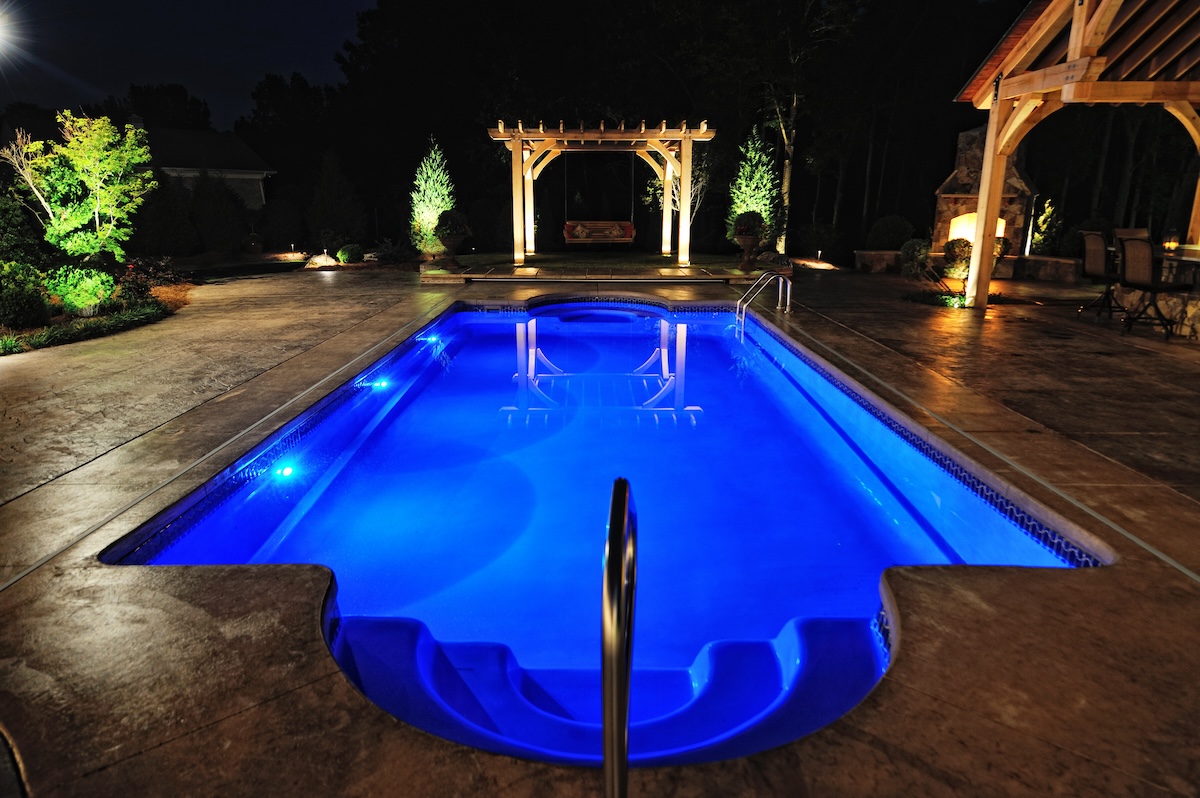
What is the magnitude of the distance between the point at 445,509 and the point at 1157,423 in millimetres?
5162

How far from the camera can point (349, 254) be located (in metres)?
18.2

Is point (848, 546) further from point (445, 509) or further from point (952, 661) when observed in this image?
point (445, 509)

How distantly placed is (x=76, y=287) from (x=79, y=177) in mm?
1685

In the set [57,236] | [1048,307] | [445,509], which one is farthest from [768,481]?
[57,236]

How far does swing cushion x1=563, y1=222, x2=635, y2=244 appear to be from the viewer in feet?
64.7

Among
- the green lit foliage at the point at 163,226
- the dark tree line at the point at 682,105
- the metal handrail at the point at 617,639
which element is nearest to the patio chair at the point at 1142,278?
the metal handrail at the point at 617,639

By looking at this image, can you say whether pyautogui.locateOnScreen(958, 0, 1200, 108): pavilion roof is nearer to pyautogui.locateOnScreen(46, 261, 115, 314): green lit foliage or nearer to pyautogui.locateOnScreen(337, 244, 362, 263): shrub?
pyautogui.locateOnScreen(46, 261, 115, 314): green lit foliage

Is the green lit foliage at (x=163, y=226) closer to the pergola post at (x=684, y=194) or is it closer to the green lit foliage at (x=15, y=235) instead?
the green lit foliage at (x=15, y=235)

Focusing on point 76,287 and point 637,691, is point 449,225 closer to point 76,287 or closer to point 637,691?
point 76,287

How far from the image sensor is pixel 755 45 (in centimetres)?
1933

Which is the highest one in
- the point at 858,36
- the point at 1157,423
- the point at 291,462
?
the point at 858,36

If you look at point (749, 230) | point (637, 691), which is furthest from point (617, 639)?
point (749, 230)

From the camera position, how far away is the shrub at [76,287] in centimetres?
950

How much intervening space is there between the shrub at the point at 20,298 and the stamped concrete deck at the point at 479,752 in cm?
393
